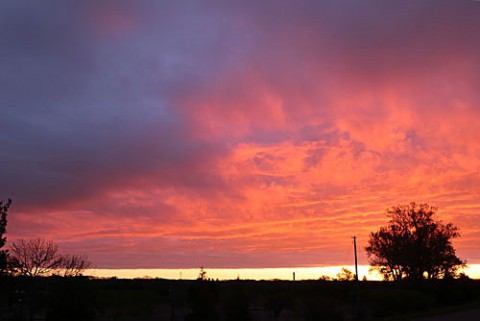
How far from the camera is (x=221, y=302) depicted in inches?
1924

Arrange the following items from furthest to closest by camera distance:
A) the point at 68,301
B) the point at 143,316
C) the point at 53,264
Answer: the point at 143,316 → the point at 53,264 → the point at 68,301

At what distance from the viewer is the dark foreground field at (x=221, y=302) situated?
30.2 m

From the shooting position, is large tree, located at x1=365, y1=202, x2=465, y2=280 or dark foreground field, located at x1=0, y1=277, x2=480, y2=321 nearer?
dark foreground field, located at x1=0, y1=277, x2=480, y2=321

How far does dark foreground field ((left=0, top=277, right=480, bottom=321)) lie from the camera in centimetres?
3024

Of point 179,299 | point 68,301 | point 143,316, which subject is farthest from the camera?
point 143,316


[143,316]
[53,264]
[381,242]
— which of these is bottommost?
[143,316]

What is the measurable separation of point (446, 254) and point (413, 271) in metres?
5.52

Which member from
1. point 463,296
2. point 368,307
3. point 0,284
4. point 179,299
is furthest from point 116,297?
point 463,296

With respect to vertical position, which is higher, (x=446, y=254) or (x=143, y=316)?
(x=446, y=254)

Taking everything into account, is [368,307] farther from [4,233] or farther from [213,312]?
[4,233]

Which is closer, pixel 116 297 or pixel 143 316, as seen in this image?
pixel 143 316

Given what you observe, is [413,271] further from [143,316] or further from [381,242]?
[143,316]

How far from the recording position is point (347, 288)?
227ft

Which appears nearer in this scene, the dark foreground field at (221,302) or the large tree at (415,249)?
the dark foreground field at (221,302)
